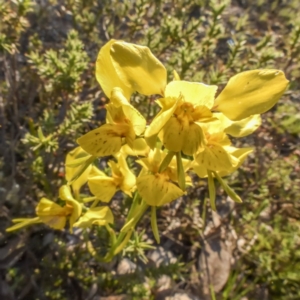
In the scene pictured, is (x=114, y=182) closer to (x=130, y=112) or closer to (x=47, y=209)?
(x=47, y=209)

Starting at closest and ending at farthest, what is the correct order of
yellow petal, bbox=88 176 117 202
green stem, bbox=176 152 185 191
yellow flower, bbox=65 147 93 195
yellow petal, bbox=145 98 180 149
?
yellow petal, bbox=145 98 180 149
green stem, bbox=176 152 185 191
yellow flower, bbox=65 147 93 195
yellow petal, bbox=88 176 117 202

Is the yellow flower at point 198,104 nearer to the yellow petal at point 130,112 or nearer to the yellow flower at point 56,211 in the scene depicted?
the yellow petal at point 130,112

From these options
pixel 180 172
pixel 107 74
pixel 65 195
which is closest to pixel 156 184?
pixel 180 172

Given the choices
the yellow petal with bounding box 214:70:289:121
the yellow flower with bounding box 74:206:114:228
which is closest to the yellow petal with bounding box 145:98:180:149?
the yellow petal with bounding box 214:70:289:121

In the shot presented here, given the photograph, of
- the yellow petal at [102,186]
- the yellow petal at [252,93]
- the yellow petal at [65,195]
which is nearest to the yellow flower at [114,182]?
the yellow petal at [102,186]

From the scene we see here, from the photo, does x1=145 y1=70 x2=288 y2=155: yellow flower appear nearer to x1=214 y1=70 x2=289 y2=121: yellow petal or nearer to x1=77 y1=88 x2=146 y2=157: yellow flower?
x1=214 y1=70 x2=289 y2=121: yellow petal

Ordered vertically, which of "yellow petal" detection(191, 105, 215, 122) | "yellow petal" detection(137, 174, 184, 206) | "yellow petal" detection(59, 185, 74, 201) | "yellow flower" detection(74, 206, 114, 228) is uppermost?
"yellow petal" detection(191, 105, 215, 122)
